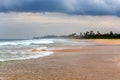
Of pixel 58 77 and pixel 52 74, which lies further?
pixel 52 74

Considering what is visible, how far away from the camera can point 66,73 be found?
1298 centimetres

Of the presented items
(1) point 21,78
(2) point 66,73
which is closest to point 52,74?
(2) point 66,73

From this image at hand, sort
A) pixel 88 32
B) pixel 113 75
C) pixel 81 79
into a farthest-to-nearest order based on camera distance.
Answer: pixel 88 32 → pixel 113 75 → pixel 81 79

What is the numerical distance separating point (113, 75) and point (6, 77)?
4.23 m

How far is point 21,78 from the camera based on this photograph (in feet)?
38.2

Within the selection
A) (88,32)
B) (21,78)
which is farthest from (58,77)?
(88,32)

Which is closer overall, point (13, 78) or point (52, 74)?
point (13, 78)

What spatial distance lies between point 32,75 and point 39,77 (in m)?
0.59

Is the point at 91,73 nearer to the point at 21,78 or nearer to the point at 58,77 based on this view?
the point at 58,77

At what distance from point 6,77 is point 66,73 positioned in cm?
262

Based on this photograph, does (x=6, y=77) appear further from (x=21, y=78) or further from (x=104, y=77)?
(x=104, y=77)

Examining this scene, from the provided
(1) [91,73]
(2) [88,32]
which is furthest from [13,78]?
(2) [88,32]

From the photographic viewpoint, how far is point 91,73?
13.0 metres

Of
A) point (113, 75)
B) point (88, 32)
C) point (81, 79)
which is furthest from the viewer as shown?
point (88, 32)
